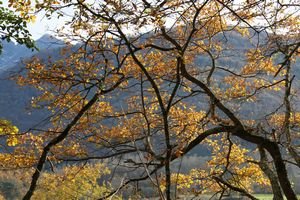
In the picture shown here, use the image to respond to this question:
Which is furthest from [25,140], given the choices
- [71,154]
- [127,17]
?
[127,17]

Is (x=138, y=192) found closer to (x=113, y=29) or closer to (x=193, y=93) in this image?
(x=113, y=29)

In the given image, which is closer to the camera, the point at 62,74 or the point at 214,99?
the point at 62,74

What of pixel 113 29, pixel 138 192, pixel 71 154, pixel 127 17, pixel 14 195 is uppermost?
pixel 14 195

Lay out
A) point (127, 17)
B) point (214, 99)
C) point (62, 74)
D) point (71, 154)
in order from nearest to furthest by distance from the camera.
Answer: point (127, 17)
point (62, 74)
point (214, 99)
point (71, 154)

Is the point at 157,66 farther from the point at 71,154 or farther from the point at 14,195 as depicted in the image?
the point at 14,195

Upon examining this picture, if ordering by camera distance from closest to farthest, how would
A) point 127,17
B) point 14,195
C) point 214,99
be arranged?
point 127,17 < point 214,99 < point 14,195

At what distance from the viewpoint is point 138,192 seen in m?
6.46

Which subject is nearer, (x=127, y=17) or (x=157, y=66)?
(x=127, y=17)

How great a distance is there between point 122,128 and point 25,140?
3.24 m

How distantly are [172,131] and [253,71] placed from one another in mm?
3246

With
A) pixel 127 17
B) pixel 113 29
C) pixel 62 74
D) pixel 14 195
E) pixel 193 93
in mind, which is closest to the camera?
pixel 127 17

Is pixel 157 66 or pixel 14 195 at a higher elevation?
pixel 14 195

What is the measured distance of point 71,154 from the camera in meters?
12.0

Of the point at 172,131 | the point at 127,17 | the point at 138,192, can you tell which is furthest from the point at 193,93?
the point at 127,17
